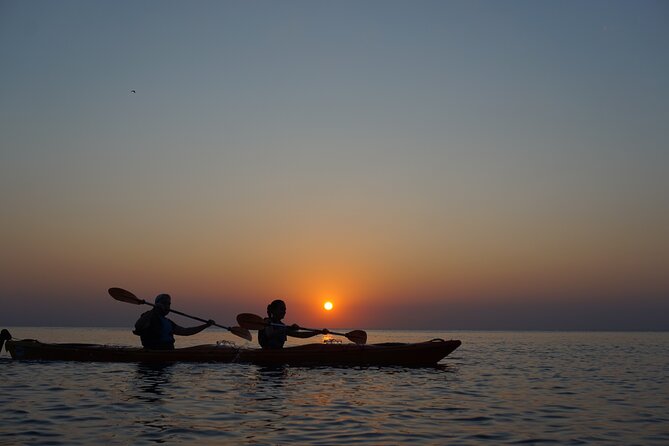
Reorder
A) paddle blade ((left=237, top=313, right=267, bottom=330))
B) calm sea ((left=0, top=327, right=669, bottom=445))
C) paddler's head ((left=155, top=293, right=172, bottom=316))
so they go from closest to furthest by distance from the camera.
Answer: calm sea ((left=0, top=327, right=669, bottom=445))
paddler's head ((left=155, top=293, right=172, bottom=316))
paddle blade ((left=237, top=313, right=267, bottom=330))

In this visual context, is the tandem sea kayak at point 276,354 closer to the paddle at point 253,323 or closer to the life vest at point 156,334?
the life vest at point 156,334

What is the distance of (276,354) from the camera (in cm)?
1736

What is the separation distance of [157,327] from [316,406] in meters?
8.21

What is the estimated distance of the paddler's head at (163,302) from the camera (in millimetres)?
17031

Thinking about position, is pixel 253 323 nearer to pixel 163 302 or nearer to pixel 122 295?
pixel 163 302

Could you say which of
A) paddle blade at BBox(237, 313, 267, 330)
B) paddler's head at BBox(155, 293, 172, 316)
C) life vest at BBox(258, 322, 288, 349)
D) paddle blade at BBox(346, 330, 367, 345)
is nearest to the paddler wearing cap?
paddler's head at BBox(155, 293, 172, 316)

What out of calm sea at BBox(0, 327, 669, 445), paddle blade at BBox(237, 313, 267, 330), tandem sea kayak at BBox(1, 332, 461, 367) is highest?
→ paddle blade at BBox(237, 313, 267, 330)

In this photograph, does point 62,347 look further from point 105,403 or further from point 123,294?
point 105,403

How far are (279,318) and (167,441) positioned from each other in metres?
10.7

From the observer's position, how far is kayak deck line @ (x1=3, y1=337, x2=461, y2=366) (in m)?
17.1

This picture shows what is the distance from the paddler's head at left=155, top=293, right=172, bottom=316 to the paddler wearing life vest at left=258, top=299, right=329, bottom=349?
276cm

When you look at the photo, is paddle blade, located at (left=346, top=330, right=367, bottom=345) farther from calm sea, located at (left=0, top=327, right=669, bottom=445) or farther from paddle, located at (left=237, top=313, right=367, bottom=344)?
calm sea, located at (left=0, top=327, right=669, bottom=445)

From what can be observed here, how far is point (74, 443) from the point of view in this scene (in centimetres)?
731

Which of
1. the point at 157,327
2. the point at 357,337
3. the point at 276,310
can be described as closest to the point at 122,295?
the point at 157,327
